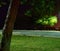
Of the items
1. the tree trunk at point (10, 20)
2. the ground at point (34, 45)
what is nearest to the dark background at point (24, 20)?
the ground at point (34, 45)

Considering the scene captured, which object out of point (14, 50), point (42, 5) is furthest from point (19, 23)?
point (42, 5)

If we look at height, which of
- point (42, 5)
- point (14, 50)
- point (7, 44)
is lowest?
point (14, 50)

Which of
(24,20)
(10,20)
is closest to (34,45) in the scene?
(10,20)

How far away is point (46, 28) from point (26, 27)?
1681 millimetres

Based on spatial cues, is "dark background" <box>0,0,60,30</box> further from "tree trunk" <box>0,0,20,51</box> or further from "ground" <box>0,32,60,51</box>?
"tree trunk" <box>0,0,20,51</box>

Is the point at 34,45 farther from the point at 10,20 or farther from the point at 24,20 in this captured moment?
the point at 24,20

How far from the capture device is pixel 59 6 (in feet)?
68.2

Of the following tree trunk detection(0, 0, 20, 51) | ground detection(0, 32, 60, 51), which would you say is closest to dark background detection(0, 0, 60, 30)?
ground detection(0, 32, 60, 51)

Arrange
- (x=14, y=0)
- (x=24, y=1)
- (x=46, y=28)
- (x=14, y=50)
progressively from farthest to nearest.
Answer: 1. (x=46, y=28)
2. (x=14, y=50)
3. (x=24, y=1)
4. (x=14, y=0)

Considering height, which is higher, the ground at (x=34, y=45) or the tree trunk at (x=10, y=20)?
the tree trunk at (x=10, y=20)

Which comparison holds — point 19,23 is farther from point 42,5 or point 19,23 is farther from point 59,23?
point 42,5

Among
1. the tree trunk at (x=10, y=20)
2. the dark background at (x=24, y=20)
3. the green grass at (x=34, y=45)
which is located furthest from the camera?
the dark background at (x=24, y=20)

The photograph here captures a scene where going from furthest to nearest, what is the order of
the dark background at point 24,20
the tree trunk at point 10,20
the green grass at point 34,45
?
the dark background at point 24,20 < the green grass at point 34,45 < the tree trunk at point 10,20

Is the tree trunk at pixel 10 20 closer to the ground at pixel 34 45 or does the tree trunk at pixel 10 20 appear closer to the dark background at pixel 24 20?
the ground at pixel 34 45
